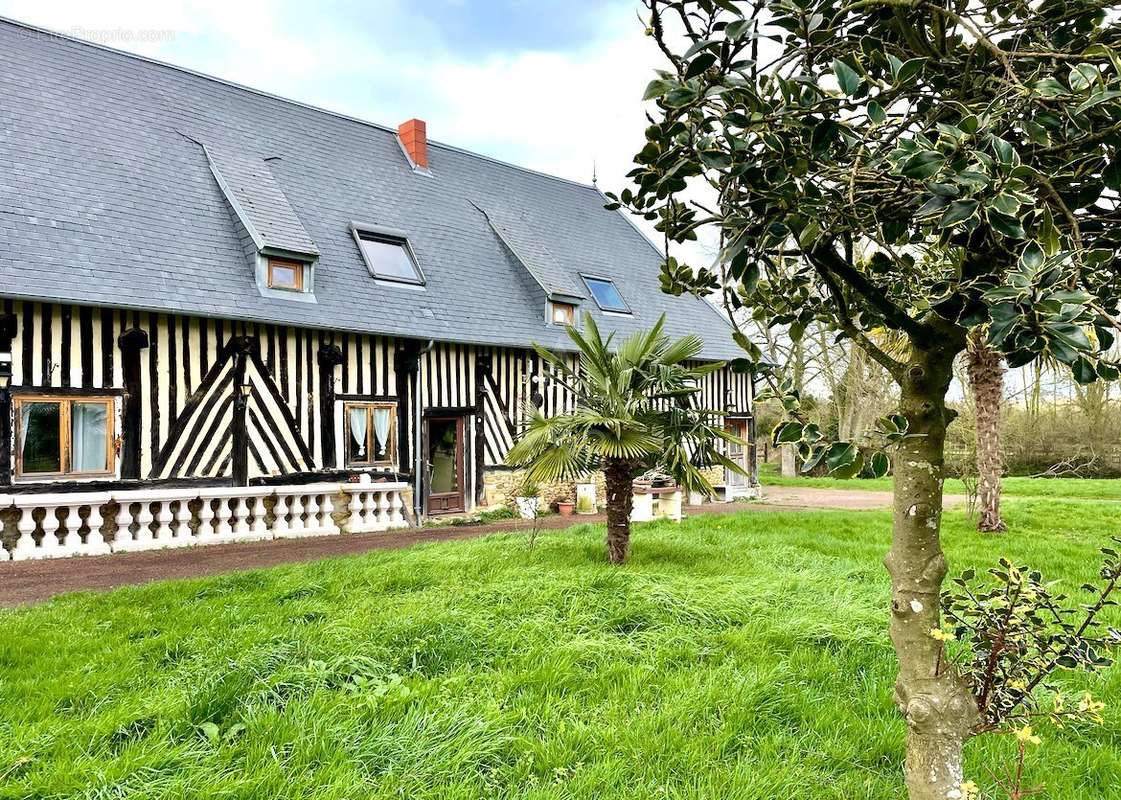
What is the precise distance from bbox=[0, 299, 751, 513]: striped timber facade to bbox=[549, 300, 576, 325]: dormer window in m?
1.37

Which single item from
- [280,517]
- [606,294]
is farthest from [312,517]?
[606,294]

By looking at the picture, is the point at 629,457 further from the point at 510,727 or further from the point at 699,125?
the point at 699,125

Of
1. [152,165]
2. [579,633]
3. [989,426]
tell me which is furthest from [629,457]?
[152,165]

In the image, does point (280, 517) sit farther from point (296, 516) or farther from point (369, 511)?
point (369, 511)

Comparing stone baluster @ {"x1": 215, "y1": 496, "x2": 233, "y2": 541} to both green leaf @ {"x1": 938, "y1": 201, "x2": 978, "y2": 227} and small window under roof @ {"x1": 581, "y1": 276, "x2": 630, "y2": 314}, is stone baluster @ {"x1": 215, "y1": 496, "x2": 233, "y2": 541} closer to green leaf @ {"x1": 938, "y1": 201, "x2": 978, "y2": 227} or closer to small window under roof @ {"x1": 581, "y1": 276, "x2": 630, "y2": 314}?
small window under roof @ {"x1": 581, "y1": 276, "x2": 630, "y2": 314}

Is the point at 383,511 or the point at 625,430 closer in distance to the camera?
the point at 625,430

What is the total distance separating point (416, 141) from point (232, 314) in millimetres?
6742

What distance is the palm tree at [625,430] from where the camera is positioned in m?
5.65

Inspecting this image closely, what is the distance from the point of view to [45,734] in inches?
102

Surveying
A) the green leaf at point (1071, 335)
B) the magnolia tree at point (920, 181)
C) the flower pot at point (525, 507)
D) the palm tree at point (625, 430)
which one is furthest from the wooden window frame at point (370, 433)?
the green leaf at point (1071, 335)

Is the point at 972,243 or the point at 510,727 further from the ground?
the point at 972,243

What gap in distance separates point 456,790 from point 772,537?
610cm

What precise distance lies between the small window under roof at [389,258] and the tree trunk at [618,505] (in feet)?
20.2

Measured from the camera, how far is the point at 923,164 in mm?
1264
